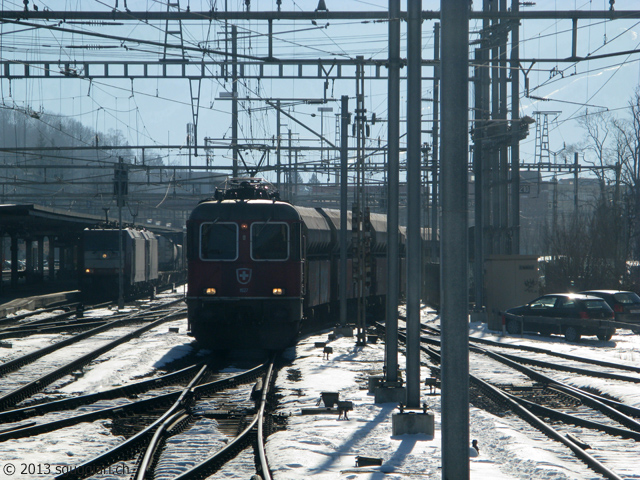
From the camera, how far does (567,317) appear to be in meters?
23.2

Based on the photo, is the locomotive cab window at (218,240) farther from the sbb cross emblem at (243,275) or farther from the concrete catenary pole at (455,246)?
the concrete catenary pole at (455,246)

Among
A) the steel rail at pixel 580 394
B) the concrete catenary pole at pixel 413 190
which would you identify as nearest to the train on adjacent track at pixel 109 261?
the steel rail at pixel 580 394

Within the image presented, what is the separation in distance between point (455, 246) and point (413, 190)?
4.64 meters

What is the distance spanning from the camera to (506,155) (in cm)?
2958

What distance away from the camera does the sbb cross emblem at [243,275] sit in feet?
54.5

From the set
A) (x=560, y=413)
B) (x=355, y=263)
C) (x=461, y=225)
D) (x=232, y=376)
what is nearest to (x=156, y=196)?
(x=355, y=263)

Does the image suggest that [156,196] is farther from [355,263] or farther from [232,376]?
[232,376]

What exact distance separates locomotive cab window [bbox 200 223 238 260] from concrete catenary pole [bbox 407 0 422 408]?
7075 mm

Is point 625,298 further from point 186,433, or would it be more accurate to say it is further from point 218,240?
point 186,433

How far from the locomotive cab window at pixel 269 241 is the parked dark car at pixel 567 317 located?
399 inches

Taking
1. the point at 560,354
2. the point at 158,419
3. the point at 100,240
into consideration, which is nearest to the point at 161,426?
the point at 158,419

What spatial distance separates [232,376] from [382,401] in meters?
3.50

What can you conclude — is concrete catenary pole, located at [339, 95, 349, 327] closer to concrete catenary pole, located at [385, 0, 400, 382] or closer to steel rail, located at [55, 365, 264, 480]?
concrete catenary pole, located at [385, 0, 400, 382]

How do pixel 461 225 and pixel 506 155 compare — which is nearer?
pixel 461 225
